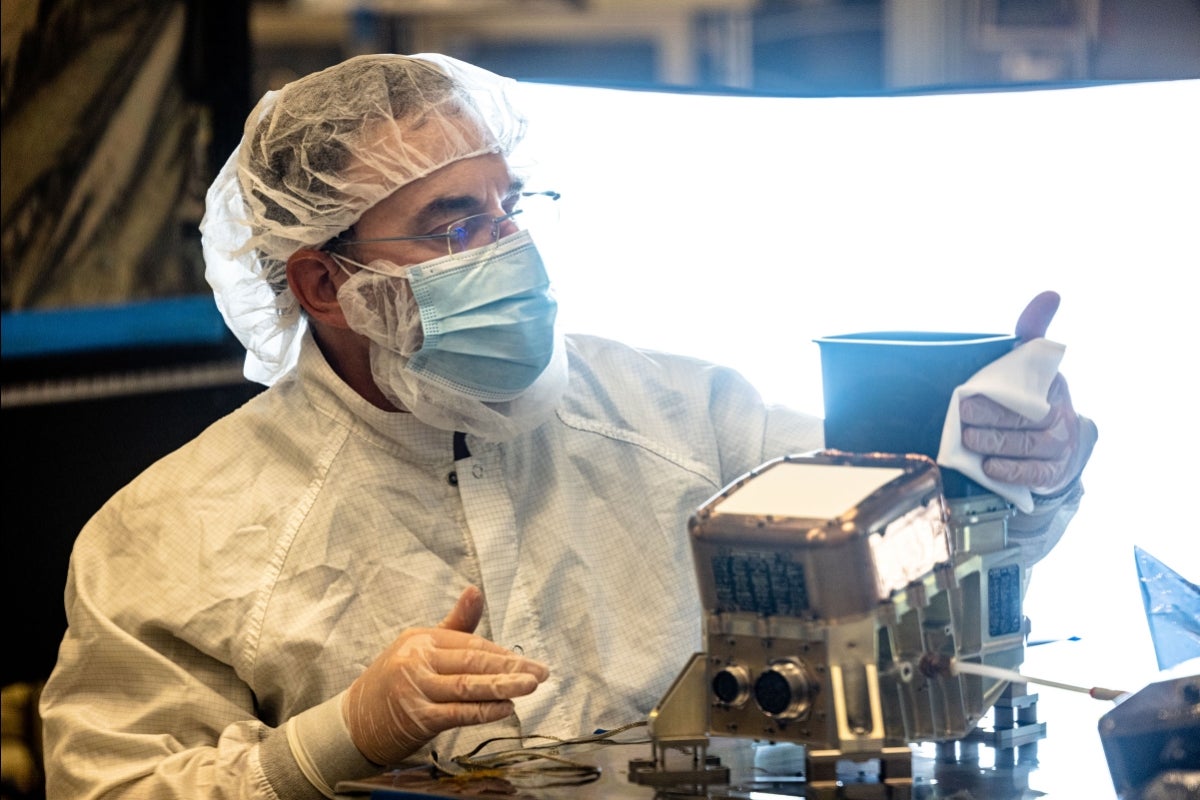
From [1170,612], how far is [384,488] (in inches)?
36.6

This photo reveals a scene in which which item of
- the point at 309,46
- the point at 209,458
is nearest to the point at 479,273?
the point at 209,458

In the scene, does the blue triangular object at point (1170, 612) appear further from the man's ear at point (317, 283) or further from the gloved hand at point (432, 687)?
the man's ear at point (317, 283)

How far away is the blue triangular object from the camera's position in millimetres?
1594

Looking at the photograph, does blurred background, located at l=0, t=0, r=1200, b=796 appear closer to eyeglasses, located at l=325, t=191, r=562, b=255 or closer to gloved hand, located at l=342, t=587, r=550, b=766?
eyeglasses, located at l=325, t=191, r=562, b=255

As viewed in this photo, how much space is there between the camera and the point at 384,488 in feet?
6.14

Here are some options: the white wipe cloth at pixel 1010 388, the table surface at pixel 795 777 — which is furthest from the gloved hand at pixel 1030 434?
the table surface at pixel 795 777

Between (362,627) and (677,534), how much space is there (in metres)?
0.44

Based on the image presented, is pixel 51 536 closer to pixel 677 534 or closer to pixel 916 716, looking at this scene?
pixel 677 534

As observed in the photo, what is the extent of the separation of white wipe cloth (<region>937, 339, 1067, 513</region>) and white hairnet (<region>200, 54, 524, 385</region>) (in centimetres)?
79

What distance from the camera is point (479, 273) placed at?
186cm

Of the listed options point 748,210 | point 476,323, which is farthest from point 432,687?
point 748,210

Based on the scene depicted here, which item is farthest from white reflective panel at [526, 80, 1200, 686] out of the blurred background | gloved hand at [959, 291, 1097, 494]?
gloved hand at [959, 291, 1097, 494]

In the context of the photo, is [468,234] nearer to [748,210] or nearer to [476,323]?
[476,323]

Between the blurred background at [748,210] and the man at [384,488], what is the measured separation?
0.19m
